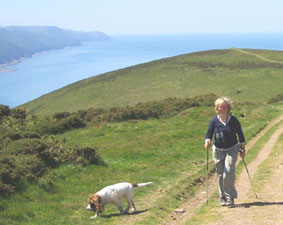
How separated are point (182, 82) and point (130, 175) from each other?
59.7 metres

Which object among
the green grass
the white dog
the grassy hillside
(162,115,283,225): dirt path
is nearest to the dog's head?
the white dog

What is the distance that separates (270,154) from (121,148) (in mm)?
7554

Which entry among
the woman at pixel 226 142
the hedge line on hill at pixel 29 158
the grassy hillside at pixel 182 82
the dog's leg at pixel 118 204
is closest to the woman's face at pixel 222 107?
the woman at pixel 226 142

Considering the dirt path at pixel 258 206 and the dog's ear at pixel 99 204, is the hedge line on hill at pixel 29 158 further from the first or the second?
the dirt path at pixel 258 206

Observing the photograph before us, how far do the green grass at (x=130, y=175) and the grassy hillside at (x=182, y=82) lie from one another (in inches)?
1245

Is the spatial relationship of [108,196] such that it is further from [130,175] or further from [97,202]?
[130,175]

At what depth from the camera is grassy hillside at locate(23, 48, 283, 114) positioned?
202ft

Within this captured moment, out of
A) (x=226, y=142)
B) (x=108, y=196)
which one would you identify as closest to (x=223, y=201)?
(x=226, y=142)

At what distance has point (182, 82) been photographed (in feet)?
238

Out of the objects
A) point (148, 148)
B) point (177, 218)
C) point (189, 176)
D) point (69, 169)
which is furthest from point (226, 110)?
point (148, 148)

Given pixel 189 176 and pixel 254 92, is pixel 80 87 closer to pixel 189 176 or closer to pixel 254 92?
pixel 254 92

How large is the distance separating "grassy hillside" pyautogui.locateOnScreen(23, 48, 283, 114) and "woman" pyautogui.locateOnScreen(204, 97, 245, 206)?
44772 millimetres

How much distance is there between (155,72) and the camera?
86.4 metres

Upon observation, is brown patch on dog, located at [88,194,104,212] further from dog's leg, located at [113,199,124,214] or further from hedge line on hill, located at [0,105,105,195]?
hedge line on hill, located at [0,105,105,195]
